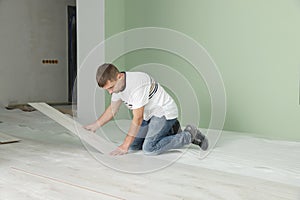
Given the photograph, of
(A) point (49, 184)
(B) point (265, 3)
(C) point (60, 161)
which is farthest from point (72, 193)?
(B) point (265, 3)

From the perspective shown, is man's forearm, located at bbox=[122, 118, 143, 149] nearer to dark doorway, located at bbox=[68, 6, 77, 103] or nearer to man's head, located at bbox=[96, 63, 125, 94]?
man's head, located at bbox=[96, 63, 125, 94]

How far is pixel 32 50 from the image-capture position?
259 inches

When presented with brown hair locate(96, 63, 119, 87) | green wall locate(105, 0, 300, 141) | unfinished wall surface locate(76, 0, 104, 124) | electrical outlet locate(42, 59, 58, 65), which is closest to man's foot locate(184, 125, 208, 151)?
brown hair locate(96, 63, 119, 87)

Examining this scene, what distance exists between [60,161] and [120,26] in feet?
8.82

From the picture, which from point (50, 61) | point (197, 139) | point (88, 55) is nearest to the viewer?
point (197, 139)

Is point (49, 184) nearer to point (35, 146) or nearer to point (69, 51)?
point (35, 146)

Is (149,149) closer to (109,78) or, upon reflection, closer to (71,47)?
(109,78)

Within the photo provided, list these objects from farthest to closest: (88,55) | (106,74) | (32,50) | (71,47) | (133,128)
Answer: (71,47), (32,50), (88,55), (133,128), (106,74)

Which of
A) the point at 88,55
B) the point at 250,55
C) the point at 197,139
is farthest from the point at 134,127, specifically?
the point at 88,55

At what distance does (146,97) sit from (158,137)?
40 cm

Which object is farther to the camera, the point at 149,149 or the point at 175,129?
the point at 175,129

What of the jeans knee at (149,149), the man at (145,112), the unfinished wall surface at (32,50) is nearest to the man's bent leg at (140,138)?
the man at (145,112)

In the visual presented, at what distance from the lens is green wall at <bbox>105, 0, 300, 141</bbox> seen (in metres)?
3.71

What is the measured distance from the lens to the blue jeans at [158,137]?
3.01 metres
